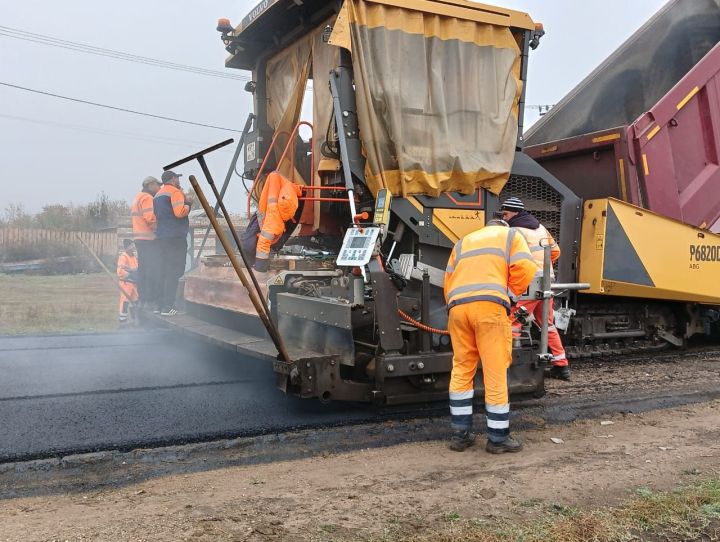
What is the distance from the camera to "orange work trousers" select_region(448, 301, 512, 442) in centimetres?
360

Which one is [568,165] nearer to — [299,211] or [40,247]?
[299,211]

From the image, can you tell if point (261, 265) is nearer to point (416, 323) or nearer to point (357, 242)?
point (357, 242)

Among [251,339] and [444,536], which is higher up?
[251,339]

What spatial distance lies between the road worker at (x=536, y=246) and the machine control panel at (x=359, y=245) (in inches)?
42.1

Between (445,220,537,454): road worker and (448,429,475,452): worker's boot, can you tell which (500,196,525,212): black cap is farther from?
(448,429,475,452): worker's boot

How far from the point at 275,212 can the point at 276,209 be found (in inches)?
0.9

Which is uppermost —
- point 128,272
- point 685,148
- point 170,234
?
point 685,148

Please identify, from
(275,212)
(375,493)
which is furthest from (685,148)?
(375,493)

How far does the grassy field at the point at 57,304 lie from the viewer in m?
9.37

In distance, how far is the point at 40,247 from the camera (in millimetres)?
22656

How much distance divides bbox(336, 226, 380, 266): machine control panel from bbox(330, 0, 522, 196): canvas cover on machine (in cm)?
44

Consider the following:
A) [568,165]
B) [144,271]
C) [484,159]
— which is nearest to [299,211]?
[484,159]

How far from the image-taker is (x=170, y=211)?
6301mm

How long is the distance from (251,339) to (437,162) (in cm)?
180
